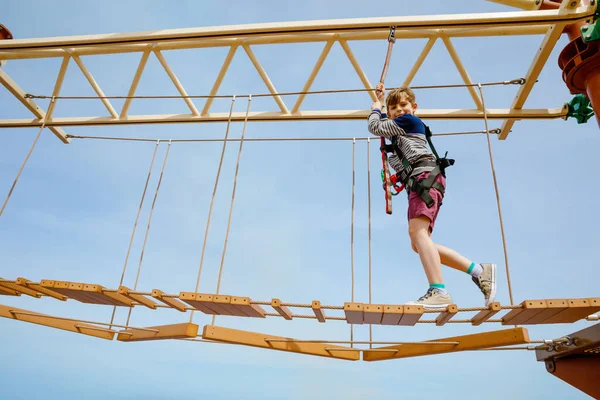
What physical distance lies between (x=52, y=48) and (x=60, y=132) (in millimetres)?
1575

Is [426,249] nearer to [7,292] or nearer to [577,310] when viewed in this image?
[577,310]

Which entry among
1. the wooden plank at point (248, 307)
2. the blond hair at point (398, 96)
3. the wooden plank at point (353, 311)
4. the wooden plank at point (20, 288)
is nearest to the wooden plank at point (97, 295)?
the wooden plank at point (20, 288)

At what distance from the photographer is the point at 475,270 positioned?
2.86m

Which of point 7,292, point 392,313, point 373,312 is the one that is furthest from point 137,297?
point 392,313

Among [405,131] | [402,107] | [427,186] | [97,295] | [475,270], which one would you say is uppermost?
[402,107]

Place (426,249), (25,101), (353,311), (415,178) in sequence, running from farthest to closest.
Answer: (25,101) < (415,178) < (426,249) < (353,311)

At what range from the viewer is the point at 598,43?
3.46 m

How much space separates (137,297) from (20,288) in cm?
124

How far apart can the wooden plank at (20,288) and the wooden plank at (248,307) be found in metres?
1.90

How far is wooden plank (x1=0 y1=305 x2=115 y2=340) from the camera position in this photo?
3.78m

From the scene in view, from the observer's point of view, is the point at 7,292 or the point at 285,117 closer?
the point at 7,292

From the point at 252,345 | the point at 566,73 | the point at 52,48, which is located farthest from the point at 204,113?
the point at 566,73

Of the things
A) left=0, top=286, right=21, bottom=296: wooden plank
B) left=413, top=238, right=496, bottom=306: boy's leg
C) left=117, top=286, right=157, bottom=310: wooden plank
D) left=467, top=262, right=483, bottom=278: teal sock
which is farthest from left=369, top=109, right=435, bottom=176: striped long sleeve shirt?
left=0, top=286, right=21, bottom=296: wooden plank

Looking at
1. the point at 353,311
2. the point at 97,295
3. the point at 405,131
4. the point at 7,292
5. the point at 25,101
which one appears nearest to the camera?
the point at 353,311
